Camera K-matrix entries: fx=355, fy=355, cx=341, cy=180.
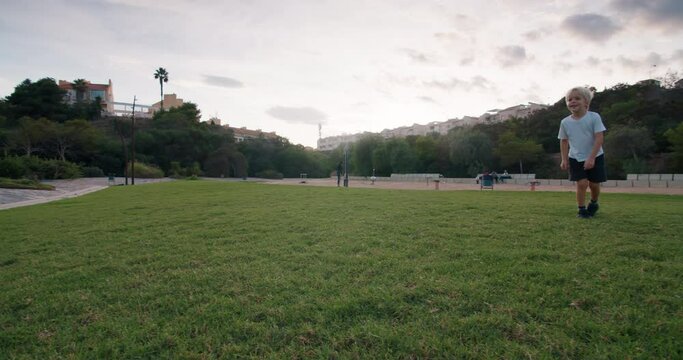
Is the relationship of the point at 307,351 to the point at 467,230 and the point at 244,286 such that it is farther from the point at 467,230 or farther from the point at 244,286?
the point at 467,230

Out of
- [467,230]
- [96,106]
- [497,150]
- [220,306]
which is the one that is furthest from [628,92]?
[96,106]

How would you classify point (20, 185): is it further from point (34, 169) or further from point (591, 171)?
point (591, 171)

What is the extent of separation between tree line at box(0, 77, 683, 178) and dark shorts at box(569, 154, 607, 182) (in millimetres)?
33342

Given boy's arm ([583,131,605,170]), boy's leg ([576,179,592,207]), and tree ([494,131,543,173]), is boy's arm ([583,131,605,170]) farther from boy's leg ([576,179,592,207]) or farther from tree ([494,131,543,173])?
tree ([494,131,543,173])

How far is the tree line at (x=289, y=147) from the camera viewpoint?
108 feet

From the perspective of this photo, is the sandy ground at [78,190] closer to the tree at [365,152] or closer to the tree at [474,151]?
the tree at [474,151]

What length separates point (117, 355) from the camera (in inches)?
69.7

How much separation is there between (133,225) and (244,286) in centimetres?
405

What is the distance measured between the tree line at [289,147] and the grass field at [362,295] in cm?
3097

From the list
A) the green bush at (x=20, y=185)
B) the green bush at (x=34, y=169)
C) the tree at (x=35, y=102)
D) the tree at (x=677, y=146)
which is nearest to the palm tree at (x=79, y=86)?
the tree at (x=35, y=102)

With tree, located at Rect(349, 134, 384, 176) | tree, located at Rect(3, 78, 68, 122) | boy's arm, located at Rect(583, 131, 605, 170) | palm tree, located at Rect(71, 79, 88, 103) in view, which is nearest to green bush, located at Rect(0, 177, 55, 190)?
boy's arm, located at Rect(583, 131, 605, 170)

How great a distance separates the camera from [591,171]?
4.68 metres

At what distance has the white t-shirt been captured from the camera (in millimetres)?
4629

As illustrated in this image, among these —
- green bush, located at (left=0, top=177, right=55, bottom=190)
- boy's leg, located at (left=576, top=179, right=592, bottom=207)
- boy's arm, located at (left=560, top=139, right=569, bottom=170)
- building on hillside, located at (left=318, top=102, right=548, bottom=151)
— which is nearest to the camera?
boy's leg, located at (left=576, top=179, right=592, bottom=207)
